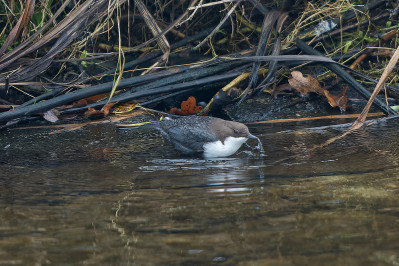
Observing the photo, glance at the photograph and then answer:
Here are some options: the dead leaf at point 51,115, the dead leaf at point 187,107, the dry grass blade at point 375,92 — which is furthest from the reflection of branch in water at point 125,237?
the dead leaf at point 187,107

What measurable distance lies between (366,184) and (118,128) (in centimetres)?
292

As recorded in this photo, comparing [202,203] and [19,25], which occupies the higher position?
[19,25]

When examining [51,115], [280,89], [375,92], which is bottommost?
[280,89]

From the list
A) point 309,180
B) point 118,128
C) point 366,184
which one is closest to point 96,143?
point 118,128

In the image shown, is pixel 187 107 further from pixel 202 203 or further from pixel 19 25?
pixel 202 203

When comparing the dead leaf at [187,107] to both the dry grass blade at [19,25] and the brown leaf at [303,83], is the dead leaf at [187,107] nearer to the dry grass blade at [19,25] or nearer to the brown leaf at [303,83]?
the brown leaf at [303,83]

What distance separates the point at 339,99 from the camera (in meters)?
6.22

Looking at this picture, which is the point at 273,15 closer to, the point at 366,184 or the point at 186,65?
the point at 186,65

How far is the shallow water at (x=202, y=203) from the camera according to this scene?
2.63 meters

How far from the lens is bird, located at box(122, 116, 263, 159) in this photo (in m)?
5.04

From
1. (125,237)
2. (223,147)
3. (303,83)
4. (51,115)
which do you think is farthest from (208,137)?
(125,237)

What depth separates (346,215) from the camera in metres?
3.04

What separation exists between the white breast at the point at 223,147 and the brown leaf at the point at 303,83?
1.49 meters

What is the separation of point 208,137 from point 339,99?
1838 mm
